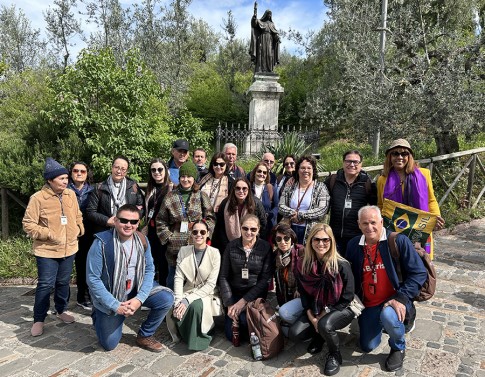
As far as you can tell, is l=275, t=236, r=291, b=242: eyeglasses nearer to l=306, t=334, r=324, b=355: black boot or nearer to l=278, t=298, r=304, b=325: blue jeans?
l=278, t=298, r=304, b=325: blue jeans

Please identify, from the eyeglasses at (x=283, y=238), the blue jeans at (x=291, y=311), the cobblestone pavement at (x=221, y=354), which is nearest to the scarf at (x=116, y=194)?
the cobblestone pavement at (x=221, y=354)

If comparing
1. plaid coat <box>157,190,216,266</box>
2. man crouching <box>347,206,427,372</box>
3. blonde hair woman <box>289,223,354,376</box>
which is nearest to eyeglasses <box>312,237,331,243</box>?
blonde hair woman <box>289,223,354,376</box>

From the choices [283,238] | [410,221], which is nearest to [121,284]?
[283,238]

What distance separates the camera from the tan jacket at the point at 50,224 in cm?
Answer: 378

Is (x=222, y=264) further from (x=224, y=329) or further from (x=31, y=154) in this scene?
(x=31, y=154)

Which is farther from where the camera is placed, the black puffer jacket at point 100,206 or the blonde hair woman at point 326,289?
the black puffer jacket at point 100,206

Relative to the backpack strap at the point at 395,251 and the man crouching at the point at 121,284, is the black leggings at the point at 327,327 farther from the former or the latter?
the man crouching at the point at 121,284

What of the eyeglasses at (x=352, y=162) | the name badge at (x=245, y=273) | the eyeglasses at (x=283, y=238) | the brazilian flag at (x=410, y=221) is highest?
the eyeglasses at (x=352, y=162)

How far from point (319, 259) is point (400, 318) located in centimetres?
81

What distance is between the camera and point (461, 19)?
13227mm

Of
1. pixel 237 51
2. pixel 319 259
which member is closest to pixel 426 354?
pixel 319 259

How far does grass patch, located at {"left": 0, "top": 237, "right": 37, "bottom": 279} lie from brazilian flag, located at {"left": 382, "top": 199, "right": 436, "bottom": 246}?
16.9 feet

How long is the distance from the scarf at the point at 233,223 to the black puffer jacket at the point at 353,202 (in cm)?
100

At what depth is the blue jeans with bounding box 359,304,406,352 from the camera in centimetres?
325
